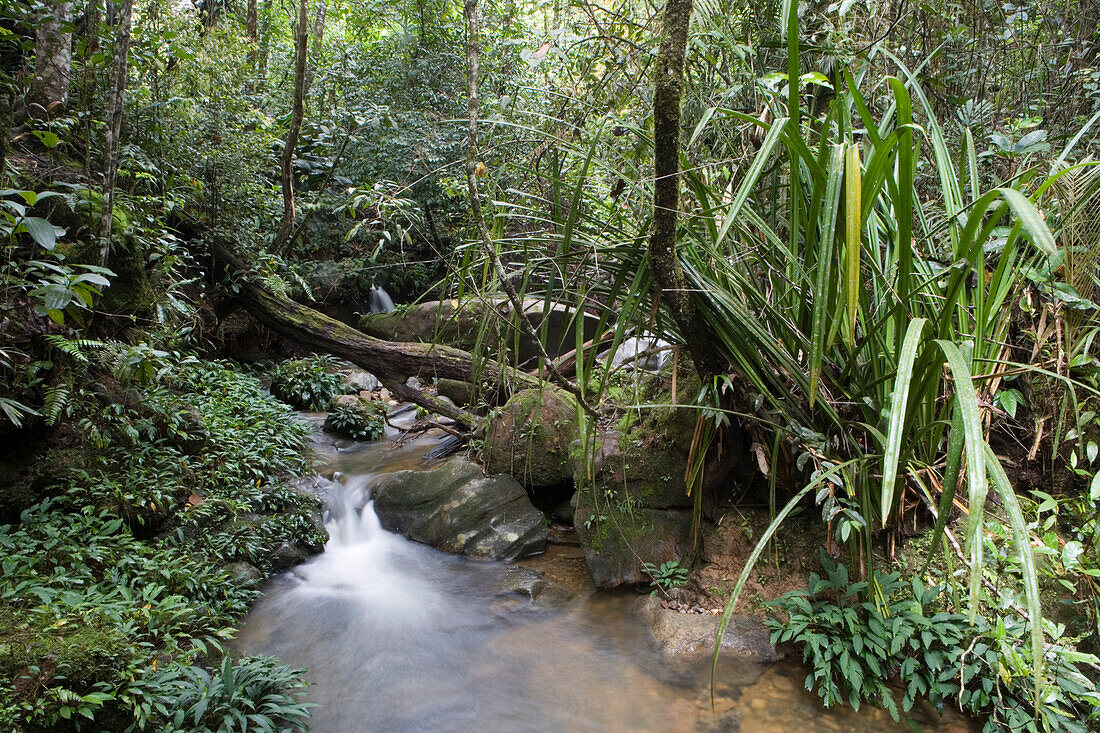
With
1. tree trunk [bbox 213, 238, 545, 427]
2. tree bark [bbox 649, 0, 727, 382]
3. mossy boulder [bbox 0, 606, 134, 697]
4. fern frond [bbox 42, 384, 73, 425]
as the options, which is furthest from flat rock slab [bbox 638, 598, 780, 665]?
fern frond [bbox 42, 384, 73, 425]

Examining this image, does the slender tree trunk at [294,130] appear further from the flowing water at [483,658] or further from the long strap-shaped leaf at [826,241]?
the long strap-shaped leaf at [826,241]

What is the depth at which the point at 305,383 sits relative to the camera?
276 inches

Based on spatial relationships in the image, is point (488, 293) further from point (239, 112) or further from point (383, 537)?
point (239, 112)

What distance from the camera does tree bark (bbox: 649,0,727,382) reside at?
1886mm

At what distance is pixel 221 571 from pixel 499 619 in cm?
149

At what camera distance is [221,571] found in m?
3.34

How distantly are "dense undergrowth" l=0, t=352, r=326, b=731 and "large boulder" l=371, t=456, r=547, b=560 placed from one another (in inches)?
22.5

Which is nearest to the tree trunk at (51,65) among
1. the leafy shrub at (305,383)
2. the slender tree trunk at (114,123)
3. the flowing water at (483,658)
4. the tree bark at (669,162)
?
the slender tree trunk at (114,123)

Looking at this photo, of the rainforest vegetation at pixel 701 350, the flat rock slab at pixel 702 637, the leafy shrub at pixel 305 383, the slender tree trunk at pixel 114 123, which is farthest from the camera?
the leafy shrub at pixel 305 383

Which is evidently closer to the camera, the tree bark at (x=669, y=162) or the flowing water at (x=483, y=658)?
the tree bark at (x=669, y=162)

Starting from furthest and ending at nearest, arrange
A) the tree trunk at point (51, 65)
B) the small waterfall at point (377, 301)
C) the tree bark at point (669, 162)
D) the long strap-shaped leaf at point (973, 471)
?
the small waterfall at point (377, 301) < the tree trunk at point (51, 65) < the tree bark at point (669, 162) < the long strap-shaped leaf at point (973, 471)

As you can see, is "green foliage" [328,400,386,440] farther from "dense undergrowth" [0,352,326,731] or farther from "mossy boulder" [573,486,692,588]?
"mossy boulder" [573,486,692,588]

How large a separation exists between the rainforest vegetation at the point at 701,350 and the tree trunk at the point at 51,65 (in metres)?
0.02

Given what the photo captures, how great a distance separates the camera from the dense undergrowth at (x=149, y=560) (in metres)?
2.17
